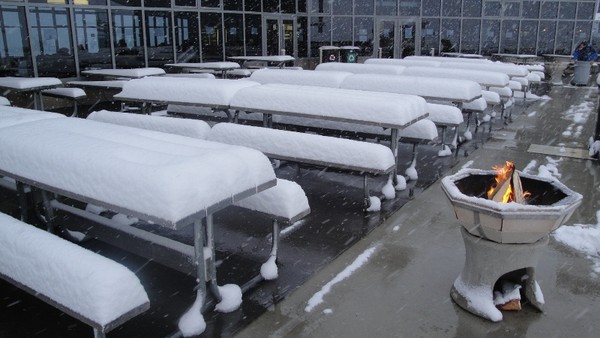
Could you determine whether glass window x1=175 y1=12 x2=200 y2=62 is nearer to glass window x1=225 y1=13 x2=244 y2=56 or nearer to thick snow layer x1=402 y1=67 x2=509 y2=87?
glass window x1=225 y1=13 x2=244 y2=56

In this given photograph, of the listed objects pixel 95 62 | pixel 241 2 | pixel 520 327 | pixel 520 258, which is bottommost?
pixel 520 327

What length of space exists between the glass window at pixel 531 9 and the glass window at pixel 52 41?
2314 cm

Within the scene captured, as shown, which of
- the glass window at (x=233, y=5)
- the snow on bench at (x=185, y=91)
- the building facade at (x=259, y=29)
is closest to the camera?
the snow on bench at (x=185, y=91)

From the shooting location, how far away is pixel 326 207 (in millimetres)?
5891

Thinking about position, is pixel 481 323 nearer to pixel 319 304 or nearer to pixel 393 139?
pixel 319 304

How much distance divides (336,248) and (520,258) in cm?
174

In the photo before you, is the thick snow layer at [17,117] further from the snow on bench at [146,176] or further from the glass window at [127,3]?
the glass window at [127,3]

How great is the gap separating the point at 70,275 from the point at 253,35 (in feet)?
53.0

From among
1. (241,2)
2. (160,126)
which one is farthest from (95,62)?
(160,126)

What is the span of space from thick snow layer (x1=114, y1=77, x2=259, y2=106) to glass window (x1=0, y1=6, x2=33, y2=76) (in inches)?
186

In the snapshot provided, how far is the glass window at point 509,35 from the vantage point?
26.5 m

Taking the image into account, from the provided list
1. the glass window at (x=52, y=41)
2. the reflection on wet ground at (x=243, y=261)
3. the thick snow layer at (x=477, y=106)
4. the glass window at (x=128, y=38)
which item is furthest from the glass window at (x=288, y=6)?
the reflection on wet ground at (x=243, y=261)

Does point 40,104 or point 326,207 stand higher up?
point 40,104

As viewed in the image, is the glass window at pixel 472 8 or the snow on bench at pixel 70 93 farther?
the glass window at pixel 472 8
